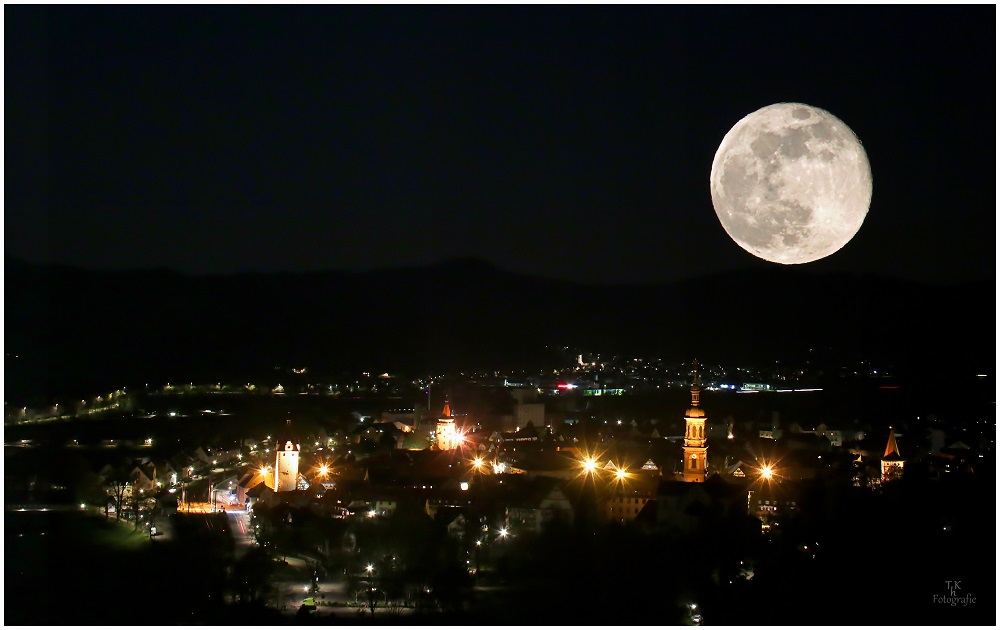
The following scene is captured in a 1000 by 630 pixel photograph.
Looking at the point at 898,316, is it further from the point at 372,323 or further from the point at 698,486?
the point at 698,486

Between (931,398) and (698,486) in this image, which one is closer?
(698,486)

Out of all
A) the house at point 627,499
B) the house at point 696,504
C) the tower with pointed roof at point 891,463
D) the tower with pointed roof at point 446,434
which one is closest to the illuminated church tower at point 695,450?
the house at point 627,499

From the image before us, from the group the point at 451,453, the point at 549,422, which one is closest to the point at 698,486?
the point at 451,453

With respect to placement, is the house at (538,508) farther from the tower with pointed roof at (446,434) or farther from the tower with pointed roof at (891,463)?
the tower with pointed roof at (446,434)

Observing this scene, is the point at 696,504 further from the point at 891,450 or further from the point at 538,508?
the point at 891,450

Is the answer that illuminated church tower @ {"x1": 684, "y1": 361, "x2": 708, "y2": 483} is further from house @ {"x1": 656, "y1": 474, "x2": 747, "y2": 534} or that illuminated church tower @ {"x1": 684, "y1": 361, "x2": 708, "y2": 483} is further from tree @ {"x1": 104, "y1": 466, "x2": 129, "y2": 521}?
tree @ {"x1": 104, "y1": 466, "x2": 129, "y2": 521}
